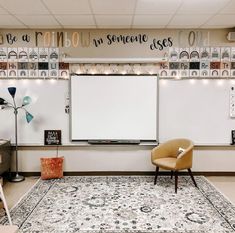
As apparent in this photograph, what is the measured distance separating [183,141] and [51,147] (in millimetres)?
2241

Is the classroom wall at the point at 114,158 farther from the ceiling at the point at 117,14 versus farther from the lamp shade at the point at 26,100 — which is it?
the ceiling at the point at 117,14

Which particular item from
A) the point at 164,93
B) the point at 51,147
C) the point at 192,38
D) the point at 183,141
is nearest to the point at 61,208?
the point at 51,147

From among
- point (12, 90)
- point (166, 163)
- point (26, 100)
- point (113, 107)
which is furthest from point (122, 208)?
point (12, 90)

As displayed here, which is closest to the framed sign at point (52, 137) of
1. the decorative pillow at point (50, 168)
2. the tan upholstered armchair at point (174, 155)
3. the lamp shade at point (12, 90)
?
the decorative pillow at point (50, 168)

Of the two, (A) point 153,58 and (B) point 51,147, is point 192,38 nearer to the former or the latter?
(A) point 153,58

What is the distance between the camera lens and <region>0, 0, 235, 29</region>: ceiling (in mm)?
3738

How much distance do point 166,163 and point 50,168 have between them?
1.90m

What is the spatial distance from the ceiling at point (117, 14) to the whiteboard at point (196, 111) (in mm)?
986

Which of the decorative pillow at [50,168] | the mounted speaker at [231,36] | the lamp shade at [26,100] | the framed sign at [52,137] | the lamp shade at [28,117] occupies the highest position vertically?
the mounted speaker at [231,36]

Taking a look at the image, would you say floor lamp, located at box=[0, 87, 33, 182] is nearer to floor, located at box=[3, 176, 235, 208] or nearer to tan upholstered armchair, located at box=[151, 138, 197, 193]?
floor, located at box=[3, 176, 235, 208]

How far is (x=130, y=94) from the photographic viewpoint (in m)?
5.20

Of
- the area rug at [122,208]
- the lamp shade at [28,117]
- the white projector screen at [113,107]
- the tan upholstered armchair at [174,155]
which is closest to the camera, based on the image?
the area rug at [122,208]

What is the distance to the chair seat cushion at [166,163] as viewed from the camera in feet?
14.7

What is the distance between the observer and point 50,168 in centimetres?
501
